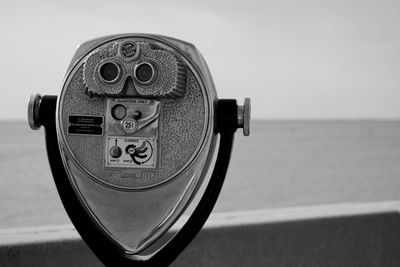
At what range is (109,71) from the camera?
1.43 m

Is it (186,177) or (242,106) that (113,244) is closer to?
(186,177)

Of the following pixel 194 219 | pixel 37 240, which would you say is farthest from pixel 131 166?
pixel 37 240

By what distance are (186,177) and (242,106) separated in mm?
243

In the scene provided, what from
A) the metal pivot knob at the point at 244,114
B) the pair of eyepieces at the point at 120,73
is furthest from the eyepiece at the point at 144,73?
the metal pivot knob at the point at 244,114

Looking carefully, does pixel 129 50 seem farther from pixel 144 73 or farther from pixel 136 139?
pixel 136 139

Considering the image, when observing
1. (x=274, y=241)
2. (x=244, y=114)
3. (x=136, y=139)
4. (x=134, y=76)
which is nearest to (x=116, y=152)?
(x=136, y=139)

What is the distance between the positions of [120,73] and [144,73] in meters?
0.06

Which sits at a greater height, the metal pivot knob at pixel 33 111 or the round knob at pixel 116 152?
the metal pivot knob at pixel 33 111

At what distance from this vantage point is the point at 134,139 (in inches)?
55.6

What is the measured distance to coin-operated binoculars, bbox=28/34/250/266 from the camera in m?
1.41

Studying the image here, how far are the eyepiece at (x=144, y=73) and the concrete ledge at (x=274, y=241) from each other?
596 mm

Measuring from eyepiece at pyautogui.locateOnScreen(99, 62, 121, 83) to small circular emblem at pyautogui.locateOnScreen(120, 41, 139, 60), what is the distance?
41 millimetres

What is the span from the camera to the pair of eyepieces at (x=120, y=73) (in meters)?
1.41

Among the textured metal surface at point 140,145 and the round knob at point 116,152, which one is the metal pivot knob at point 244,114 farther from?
the round knob at point 116,152
